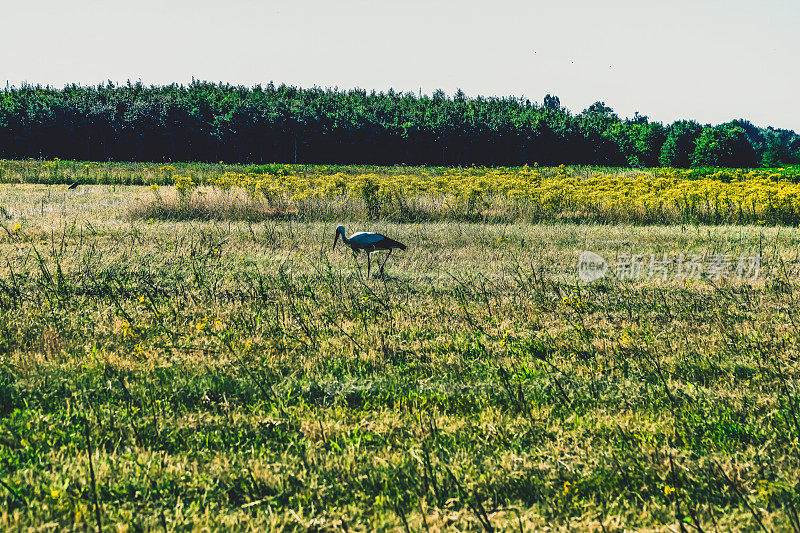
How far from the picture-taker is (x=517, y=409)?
170 inches

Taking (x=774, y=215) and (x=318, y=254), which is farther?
(x=774, y=215)

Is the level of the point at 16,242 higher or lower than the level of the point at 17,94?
lower

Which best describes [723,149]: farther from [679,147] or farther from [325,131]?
[325,131]

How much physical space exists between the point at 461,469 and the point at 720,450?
5.43 ft

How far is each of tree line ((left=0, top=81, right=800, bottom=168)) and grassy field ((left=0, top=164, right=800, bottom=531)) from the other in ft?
176

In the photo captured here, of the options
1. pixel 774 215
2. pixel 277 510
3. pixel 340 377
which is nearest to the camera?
pixel 277 510

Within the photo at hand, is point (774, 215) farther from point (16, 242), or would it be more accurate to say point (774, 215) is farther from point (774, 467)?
point (16, 242)

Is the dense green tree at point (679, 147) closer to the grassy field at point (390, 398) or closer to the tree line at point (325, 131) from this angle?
the tree line at point (325, 131)

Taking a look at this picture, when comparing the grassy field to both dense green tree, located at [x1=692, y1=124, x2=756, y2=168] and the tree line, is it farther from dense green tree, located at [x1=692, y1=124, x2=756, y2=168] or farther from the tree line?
dense green tree, located at [x1=692, y1=124, x2=756, y2=168]

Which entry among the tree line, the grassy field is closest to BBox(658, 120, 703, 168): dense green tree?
the tree line

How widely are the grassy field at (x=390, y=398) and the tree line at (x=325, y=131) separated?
2114 inches

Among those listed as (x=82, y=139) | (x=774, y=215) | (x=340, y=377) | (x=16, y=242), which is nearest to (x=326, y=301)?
(x=340, y=377)

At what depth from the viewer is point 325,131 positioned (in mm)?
→ 61500

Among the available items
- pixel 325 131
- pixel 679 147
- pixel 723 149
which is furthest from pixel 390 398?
pixel 679 147
